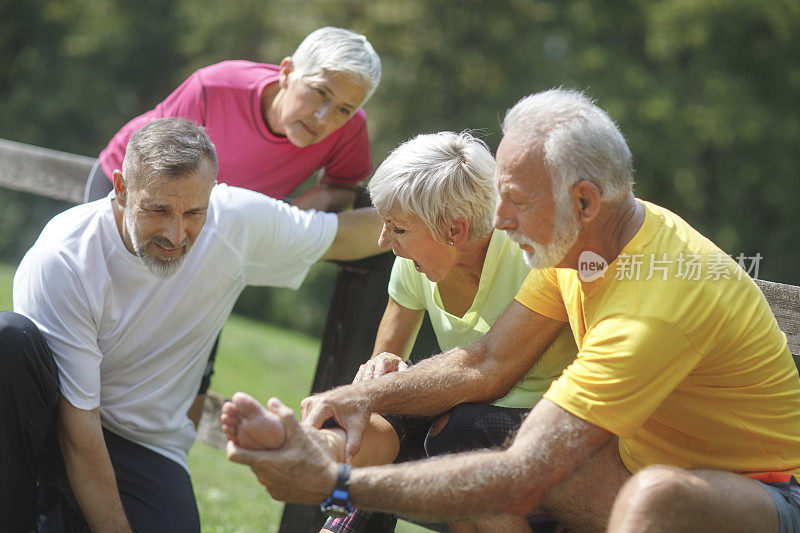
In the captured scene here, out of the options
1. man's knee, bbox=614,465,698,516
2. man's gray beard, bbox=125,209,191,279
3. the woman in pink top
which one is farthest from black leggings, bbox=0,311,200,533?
man's knee, bbox=614,465,698,516

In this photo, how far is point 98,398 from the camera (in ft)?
8.36

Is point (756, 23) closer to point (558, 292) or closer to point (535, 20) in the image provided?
point (535, 20)

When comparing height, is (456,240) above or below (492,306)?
above

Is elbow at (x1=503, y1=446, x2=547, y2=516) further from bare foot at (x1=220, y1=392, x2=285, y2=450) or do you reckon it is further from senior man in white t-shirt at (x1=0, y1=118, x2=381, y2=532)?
senior man in white t-shirt at (x1=0, y1=118, x2=381, y2=532)

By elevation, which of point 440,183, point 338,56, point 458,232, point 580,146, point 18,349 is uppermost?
point 580,146

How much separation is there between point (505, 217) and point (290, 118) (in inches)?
54.2

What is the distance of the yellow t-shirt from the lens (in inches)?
72.0

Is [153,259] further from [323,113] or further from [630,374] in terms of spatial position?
[630,374]

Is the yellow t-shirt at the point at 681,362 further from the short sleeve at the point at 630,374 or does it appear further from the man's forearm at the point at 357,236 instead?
the man's forearm at the point at 357,236

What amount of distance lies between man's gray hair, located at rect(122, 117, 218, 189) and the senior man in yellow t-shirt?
0.92m

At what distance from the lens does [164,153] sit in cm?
252

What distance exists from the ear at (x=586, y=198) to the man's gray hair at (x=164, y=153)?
1.23 meters

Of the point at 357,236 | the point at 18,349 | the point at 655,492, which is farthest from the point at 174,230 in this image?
the point at 655,492

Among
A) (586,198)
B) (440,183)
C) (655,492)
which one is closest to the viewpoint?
(655,492)
